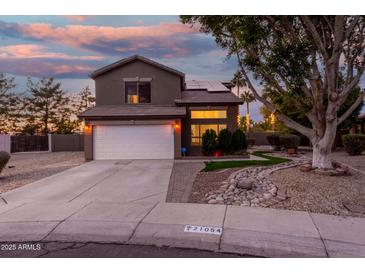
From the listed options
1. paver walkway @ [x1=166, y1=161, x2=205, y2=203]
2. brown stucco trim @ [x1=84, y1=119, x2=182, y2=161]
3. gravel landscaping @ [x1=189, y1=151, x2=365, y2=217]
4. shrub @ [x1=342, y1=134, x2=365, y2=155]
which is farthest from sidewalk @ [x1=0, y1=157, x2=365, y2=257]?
shrub @ [x1=342, y1=134, x2=365, y2=155]

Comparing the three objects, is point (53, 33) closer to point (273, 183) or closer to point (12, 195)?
point (12, 195)

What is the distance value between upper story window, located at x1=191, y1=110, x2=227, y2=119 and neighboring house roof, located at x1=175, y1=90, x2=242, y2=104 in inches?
26.8

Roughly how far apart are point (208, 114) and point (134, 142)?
5016 millimetres

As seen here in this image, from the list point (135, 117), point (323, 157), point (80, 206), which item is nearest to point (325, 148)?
point (323, 157)

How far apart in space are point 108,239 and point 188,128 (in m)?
14.0

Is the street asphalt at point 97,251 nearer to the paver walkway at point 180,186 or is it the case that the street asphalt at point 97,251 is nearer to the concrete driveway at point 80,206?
the concrete driveway at point 80,206

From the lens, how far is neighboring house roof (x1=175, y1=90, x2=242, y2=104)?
59.1ft

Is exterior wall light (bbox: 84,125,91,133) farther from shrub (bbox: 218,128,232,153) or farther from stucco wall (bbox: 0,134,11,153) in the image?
stucco wall (bbox: 0,134,11,153)

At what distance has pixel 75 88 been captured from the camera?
36.1 meters

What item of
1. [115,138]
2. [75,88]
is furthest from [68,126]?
[115,138]

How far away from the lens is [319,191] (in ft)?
25.5

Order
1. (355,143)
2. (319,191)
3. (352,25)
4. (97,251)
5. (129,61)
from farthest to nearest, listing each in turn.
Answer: (129,61) < (355,143) < (352,25) < (319,191) < (97,251)

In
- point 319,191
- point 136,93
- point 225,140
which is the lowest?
point 319,191

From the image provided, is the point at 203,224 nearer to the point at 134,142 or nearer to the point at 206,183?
the point at 206,183
